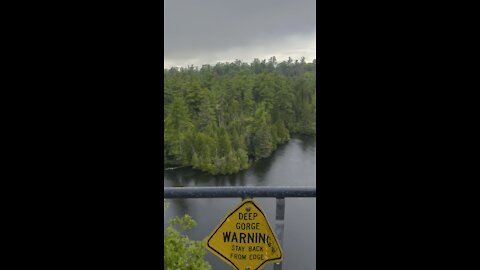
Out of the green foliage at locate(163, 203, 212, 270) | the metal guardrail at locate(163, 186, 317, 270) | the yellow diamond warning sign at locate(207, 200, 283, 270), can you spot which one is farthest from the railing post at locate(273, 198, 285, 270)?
the green foliage at locate(163, 203, 212, 270)

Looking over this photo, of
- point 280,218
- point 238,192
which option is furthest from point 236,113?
point 280,218

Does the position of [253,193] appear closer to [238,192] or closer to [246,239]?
[238,192]

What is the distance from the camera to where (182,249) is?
1.68 metres

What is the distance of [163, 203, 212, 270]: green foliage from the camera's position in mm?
1650

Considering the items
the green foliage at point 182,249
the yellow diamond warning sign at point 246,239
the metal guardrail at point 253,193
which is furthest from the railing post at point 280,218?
the green foliage at point 182,249

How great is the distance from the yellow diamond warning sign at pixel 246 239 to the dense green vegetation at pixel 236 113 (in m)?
0.21

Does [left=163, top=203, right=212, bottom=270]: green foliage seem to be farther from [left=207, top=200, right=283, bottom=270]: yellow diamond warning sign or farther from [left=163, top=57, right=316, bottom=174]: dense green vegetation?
[left=163, top=57, right=316, bottom=174]: dense green vegetation

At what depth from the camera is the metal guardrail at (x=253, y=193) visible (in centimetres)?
161

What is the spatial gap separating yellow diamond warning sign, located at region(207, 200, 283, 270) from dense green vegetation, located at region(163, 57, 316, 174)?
21 cm

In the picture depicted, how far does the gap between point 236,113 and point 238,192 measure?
293 millimetres

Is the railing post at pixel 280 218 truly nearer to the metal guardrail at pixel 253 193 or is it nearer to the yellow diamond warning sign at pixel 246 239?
the metal guardrail at pixel 253 193
